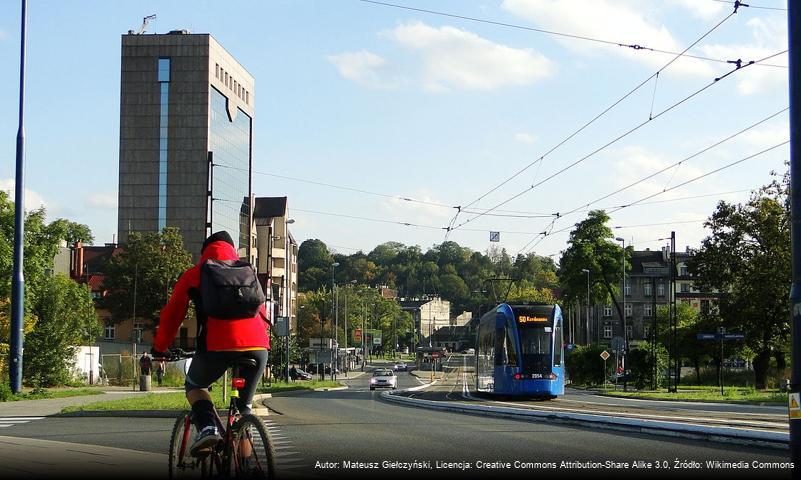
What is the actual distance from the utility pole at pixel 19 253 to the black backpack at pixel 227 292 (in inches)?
819

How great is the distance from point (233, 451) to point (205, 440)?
0.25 meters

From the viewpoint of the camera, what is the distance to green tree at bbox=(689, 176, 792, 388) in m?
54.9

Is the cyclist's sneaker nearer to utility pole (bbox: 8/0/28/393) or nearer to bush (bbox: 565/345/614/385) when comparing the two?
utility pole (bbox: 8/0/28/393)

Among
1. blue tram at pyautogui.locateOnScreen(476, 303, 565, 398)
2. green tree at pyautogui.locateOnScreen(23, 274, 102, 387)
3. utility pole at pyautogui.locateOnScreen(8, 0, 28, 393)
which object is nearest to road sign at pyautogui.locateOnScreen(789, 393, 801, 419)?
utility pole at pyautogui.locateOnScreen(8, 0, 28, 393)

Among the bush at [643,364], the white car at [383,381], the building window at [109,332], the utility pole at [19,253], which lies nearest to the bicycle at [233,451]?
the utility pole at [19,253]

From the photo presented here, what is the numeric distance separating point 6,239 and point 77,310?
8.64 meters

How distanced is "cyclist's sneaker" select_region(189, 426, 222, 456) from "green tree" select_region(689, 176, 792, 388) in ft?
166

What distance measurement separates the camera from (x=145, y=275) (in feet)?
251

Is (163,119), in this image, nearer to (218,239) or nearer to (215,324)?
(218,239)

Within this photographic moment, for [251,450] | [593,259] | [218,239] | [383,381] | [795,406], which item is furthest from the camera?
[593,259]

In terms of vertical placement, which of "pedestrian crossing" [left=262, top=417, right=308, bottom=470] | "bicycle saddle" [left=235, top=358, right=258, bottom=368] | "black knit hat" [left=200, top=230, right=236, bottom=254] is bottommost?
"pedestrian crossing" [left=262, top=417, right=308, bottom=470]

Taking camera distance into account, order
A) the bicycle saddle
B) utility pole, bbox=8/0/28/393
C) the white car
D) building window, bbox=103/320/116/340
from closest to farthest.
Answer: the bicycle saddle → utility pole, bbox=8/0/28/393 → the white car → building window, bbox=103/320/116/340

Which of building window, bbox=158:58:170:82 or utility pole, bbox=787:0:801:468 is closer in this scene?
utility pole, bbox=787:0:801:468

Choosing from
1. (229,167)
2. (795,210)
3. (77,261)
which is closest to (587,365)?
(229,167)
